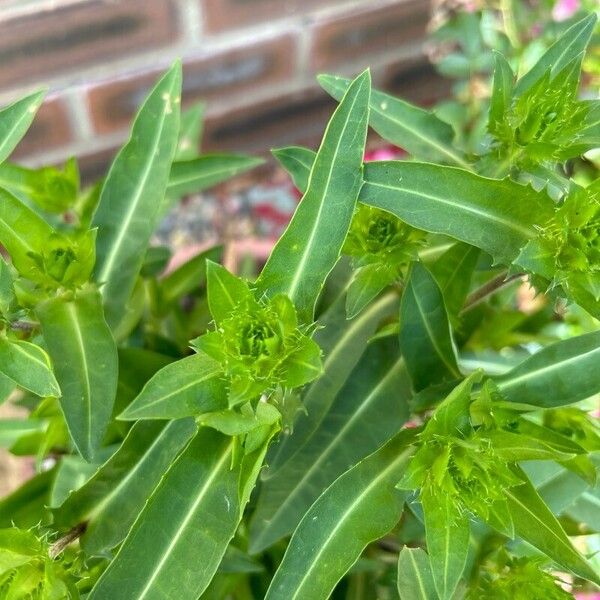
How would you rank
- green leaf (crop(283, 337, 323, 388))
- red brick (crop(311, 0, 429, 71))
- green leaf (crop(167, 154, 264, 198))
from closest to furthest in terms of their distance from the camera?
green leaf (crop(283, 337, 323, 388)) < green leaf (crop(167, 154, 264, 198)) < red brick (crop(311, 0, 429, 71))

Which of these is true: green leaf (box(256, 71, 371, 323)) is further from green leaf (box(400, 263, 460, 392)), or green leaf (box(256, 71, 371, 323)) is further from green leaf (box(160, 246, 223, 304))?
green leaf (box(160, 246, 223, 304))

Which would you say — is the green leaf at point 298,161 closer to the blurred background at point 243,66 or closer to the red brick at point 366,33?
the blurred background at point 243,66

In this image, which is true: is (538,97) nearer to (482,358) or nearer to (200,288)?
Answer: (482,358)

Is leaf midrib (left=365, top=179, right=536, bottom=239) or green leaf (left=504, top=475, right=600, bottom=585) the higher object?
leaf midrib (left=365, top=179, right=536, bottom=239)

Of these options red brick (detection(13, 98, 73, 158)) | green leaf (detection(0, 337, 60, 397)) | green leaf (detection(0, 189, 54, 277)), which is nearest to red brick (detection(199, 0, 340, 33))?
red brick (detection(13, 98, 73, 158))

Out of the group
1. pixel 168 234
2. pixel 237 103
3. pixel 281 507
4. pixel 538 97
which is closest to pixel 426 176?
pixel 538 97

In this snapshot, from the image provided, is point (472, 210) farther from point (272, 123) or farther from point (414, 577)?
point (272, 123)

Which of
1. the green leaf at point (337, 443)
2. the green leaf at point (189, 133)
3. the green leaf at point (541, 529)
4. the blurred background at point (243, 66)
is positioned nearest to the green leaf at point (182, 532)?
Answer: the green leaf at point (337, 443)

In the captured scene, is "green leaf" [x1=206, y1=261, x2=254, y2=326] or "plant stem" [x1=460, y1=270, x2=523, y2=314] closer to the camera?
"green leaf" [x1=206, y1=261, x2=254, y2=326]
